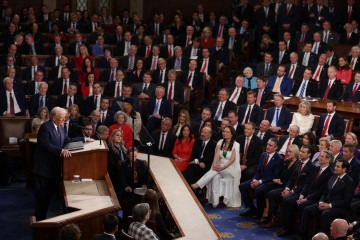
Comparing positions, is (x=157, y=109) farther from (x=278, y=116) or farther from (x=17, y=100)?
(x=17, y=100)

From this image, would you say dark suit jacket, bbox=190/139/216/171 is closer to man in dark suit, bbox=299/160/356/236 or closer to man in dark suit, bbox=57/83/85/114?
man in dark suit, bbox=299/160/356/236

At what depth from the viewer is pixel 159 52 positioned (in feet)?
45.9

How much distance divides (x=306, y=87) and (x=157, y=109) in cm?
236

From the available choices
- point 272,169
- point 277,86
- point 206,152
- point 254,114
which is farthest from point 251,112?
point 272,169

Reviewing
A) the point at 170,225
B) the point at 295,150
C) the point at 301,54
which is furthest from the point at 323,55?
the point at 170,225

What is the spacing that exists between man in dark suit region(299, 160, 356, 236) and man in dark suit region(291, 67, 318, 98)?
3801mm

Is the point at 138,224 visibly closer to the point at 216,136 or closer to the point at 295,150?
the point at 295,150

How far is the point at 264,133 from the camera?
34.9ft

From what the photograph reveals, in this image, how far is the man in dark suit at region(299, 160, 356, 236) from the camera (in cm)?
834

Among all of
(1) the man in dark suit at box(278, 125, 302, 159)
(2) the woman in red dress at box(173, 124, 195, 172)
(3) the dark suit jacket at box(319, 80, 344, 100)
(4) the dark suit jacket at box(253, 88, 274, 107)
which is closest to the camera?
(1) the man in dark suit at box(278, 125, 302, 159)

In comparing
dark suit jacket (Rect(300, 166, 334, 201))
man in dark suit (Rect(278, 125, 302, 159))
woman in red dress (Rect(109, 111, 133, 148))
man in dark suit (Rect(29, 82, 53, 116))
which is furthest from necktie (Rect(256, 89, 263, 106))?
dark suit jacket (Rect(300, 166, 334, 201))

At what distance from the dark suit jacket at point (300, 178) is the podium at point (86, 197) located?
2.22 m

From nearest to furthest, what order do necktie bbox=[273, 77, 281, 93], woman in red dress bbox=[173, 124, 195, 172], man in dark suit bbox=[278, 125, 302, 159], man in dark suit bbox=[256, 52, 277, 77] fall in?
man in dark suit bbox=[278, 125, 302, 159], woman in red dress bbox=[173, 124, 195, 172], necktie bbox=[273, 77, 281, 93], man in dark suit bbox=[256, 52, 277, 77]

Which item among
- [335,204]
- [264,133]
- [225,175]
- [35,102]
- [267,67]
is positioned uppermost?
[267,67]
